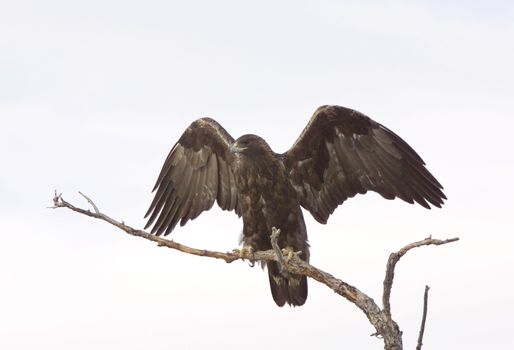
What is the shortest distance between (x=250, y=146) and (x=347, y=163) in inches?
62.5

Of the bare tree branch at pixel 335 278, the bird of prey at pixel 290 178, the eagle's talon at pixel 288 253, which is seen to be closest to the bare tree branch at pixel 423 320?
the bare tree branch at pixel 335 278

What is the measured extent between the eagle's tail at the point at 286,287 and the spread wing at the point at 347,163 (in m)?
1.11

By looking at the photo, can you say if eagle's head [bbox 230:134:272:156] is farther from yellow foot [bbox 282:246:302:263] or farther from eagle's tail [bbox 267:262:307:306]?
eagle's tail [bbox 267:262:307:306]

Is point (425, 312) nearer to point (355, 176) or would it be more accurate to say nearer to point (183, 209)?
point (355, 176)

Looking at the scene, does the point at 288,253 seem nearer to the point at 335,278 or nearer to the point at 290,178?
the point at 290,178

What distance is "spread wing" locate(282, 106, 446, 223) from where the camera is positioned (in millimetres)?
12258

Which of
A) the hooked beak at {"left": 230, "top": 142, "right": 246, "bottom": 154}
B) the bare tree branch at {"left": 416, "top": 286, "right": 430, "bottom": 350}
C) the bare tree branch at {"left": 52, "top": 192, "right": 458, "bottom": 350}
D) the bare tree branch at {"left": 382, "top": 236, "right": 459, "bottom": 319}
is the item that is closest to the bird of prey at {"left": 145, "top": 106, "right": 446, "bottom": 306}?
the hooked beak at {"left": 230, "top": 142, "right": 246, "bottom": 154}

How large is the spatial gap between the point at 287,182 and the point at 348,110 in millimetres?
1352

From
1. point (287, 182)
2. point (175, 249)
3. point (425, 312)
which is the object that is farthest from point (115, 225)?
point (425, 312)

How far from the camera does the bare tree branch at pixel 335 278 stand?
873cm

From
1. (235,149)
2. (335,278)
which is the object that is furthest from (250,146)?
(335,278)

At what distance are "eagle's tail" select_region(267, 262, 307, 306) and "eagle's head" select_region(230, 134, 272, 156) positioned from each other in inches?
59.8

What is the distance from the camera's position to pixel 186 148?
13.8m

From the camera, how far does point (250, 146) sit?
11.8m
